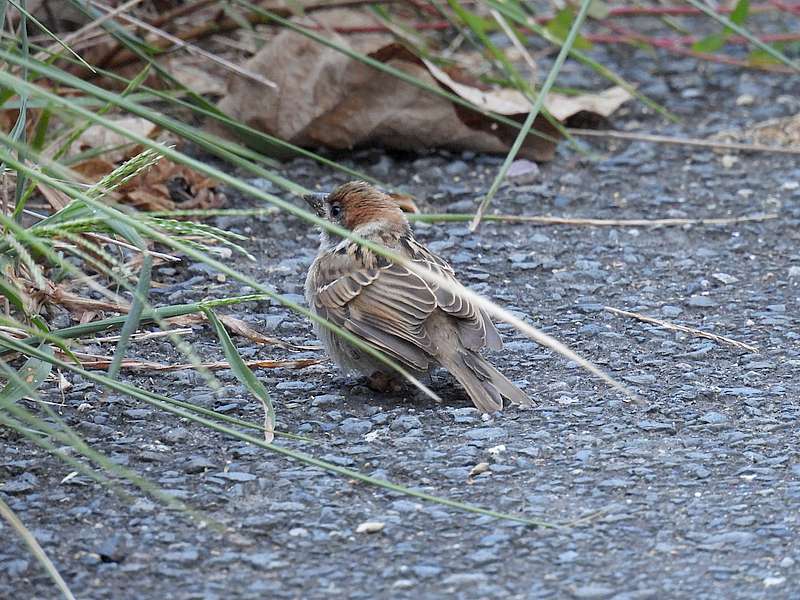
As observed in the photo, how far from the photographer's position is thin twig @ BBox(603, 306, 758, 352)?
4.73m

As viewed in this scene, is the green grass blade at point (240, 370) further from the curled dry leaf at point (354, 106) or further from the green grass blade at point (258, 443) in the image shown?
the curled dry leaf at point (354, 106)

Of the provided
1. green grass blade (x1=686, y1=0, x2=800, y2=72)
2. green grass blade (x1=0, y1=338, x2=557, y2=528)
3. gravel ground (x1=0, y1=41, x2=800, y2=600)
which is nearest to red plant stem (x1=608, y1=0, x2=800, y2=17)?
gravel ground (x1=0, y1=41, x2=800, y2=600)

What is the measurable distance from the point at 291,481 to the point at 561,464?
79cm

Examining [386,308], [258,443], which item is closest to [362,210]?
[386,308]

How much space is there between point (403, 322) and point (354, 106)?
2.44 meters

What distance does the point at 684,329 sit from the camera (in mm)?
4863

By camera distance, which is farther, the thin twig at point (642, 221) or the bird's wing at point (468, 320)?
the thin twig at point (642, 221)

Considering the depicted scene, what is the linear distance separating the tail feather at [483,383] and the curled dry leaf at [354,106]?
7.91ft

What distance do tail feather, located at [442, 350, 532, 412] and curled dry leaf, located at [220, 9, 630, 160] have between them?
2.41 m

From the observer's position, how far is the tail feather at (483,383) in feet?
13.7

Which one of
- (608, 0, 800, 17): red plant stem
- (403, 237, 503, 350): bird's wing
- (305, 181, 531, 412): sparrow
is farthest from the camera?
(608, 0, 800, 17): red plant stem

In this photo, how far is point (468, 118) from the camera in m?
6.66

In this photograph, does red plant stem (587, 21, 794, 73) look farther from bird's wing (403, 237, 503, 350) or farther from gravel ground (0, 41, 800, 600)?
bird's wing (403, 237, 503, 350)

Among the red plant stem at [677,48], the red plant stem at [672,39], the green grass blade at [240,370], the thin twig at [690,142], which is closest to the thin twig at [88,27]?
the green grass blade at [240,370]
